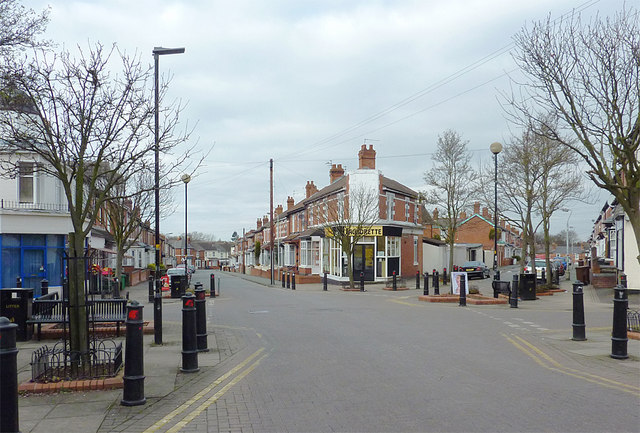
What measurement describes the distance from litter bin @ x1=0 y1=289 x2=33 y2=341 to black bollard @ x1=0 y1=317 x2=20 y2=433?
7.49m

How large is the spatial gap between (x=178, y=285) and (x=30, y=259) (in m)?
7.40

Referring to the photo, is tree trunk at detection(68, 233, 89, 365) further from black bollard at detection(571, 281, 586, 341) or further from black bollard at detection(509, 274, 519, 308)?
black bollard at detection(509, 274, 519, 308)

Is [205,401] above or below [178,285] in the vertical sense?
above

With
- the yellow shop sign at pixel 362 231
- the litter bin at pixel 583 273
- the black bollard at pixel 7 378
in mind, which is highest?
the yellow shop sign at pixel 362 231

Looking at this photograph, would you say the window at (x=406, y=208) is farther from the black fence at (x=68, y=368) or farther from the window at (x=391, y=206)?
the black fence at (x=68, y=368)

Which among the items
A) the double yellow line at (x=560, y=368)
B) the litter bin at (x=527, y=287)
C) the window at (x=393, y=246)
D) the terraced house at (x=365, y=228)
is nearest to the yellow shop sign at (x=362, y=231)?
the terraced house at (x=365, y=228)

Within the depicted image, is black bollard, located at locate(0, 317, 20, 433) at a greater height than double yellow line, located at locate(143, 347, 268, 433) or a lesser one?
greater

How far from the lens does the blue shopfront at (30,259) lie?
2581 centimetres

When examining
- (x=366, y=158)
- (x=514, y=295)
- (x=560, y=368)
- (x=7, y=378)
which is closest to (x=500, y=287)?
(x=514, y=295)

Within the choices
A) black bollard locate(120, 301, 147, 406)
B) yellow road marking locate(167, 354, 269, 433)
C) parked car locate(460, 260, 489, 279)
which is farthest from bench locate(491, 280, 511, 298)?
parked car locate(460, 260, 489, 279)

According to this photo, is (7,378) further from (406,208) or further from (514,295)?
(406,208)

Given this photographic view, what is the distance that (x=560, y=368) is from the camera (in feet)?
29.6

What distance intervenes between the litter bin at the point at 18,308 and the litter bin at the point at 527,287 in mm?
18636

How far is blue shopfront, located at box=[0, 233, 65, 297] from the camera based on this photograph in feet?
84.7
